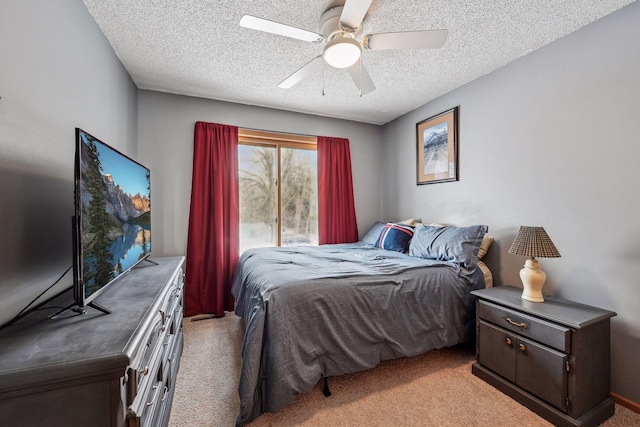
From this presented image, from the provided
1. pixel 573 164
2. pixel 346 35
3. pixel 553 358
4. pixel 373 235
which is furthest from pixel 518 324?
pixel 346 35

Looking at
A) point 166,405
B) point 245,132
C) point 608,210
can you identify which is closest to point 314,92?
point 245,132

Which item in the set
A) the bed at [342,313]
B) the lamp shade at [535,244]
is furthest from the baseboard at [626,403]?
the lamp shade at [535,244]

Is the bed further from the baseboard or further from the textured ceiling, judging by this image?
the textured ceiling

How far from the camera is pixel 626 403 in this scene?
169 centimetres

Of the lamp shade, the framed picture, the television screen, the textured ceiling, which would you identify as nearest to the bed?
the lamp shade

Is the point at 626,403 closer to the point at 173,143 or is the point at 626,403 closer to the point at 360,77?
the point at 360,77

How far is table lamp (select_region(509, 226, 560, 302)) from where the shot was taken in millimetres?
1802

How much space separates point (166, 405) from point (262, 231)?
2330mm

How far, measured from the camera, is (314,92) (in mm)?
3076

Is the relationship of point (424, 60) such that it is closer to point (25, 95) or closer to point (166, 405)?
point (25, 95)

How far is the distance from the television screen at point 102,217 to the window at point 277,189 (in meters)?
1.85

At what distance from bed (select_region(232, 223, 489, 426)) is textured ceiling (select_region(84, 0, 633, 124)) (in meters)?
1.61

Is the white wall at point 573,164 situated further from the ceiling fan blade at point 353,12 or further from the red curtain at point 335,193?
the ceiling fan blade at point 353,12

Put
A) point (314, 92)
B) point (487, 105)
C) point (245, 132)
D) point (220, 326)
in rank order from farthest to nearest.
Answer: point (245, 132), point (314, 92), point (220, 326), point (487, 105)
